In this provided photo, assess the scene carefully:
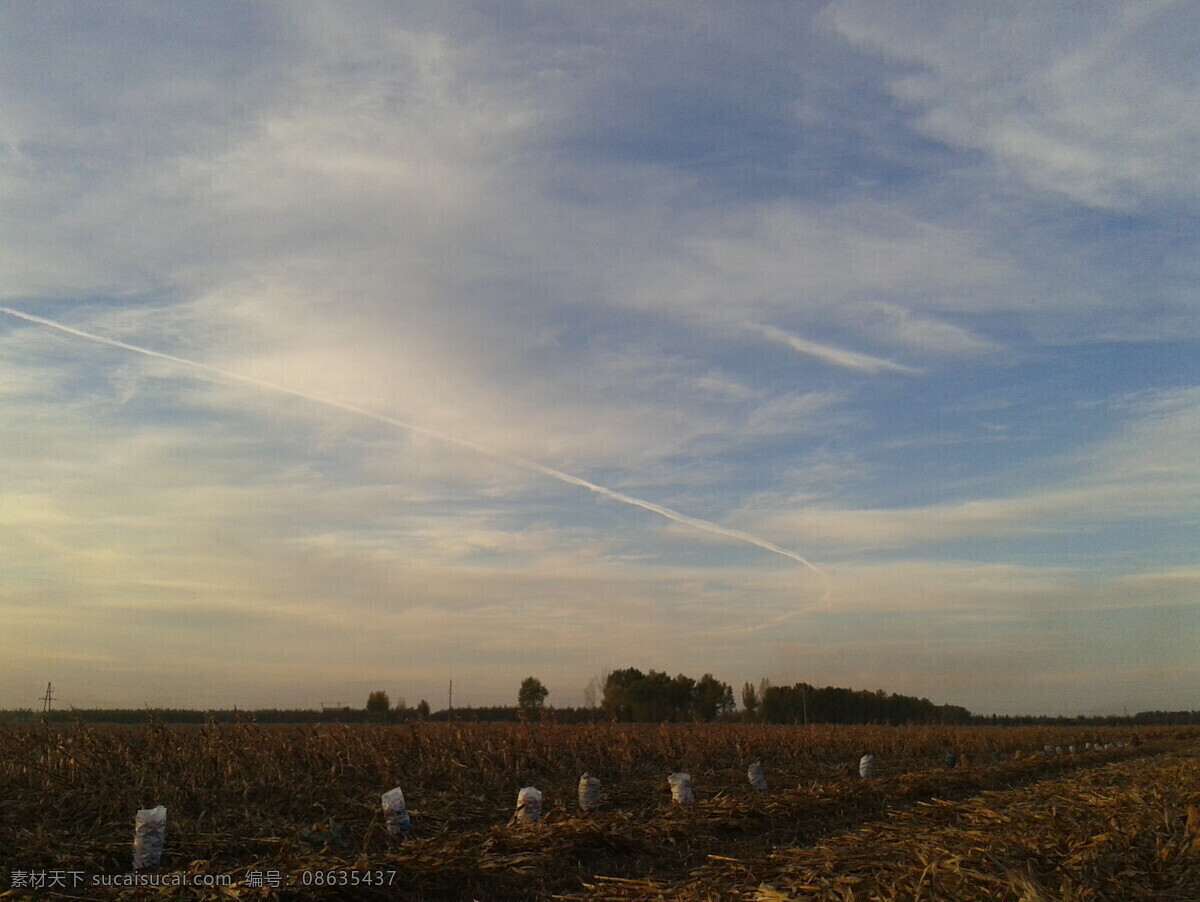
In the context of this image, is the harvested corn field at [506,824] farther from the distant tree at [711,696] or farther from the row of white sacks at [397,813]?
the distant tree at [711,696]

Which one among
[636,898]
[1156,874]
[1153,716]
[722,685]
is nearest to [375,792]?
[636,898]

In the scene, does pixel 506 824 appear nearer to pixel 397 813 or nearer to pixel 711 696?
pixel 397 813

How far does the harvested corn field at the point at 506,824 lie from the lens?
6621 millimetres

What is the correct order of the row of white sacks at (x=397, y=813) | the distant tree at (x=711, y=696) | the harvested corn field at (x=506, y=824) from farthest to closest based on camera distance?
the distant tree at (x=711, y=696) → the row of white sacks at (x=397, y=813) → the harvested corn field at (x=506, y=824)

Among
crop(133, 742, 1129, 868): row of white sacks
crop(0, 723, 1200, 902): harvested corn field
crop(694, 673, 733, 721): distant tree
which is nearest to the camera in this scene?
crop(0, 723, 1200, 902): harvested corn field

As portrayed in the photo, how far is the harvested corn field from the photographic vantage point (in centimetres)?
662

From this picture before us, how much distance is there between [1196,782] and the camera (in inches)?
433

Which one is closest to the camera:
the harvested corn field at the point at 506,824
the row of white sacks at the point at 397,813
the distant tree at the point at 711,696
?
the harvested corn field at the point at 506,824

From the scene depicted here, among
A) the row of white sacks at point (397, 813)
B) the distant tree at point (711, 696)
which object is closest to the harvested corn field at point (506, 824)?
the row of white sacks at point (397, 813)

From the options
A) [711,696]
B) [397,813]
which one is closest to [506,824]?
[397,813]

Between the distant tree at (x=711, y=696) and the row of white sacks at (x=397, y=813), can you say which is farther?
the distant tree at (x=711, y=696)

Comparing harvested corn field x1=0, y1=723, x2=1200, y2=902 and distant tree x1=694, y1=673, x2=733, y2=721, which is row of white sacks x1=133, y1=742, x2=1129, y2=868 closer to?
harvested corn field x1=0, y1=723, x2=1200, y2=902

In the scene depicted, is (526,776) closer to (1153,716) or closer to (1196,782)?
(1196,782)

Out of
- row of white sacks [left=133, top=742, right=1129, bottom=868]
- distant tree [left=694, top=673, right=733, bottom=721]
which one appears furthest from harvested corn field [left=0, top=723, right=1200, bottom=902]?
distant tree [left=694, top=673, right=733, bottom=721]
